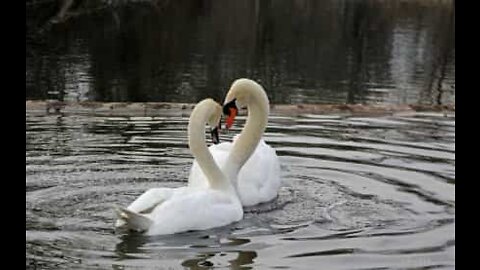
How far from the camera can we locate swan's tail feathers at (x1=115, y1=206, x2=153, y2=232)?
242 inches

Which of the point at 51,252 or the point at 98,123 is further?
the point at 98,123

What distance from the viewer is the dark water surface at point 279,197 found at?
19.3 ft

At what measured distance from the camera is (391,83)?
2270 centimetres

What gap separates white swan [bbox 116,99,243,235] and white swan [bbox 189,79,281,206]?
26cm

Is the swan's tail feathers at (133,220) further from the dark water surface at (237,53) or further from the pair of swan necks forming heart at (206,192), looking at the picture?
the dark water surface at (237,53)

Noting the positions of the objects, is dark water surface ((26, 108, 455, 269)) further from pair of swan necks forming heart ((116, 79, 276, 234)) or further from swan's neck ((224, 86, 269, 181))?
swan's neck ((224, 86, 269, 181))

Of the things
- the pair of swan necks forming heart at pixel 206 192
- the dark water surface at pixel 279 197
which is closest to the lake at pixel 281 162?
the dark water surface at pixel 279 197

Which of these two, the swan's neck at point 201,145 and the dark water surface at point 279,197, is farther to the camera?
the swan's neck at point 201,145

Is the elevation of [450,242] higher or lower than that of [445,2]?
lower

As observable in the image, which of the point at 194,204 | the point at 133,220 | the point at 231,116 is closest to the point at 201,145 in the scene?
the point at 231,116
